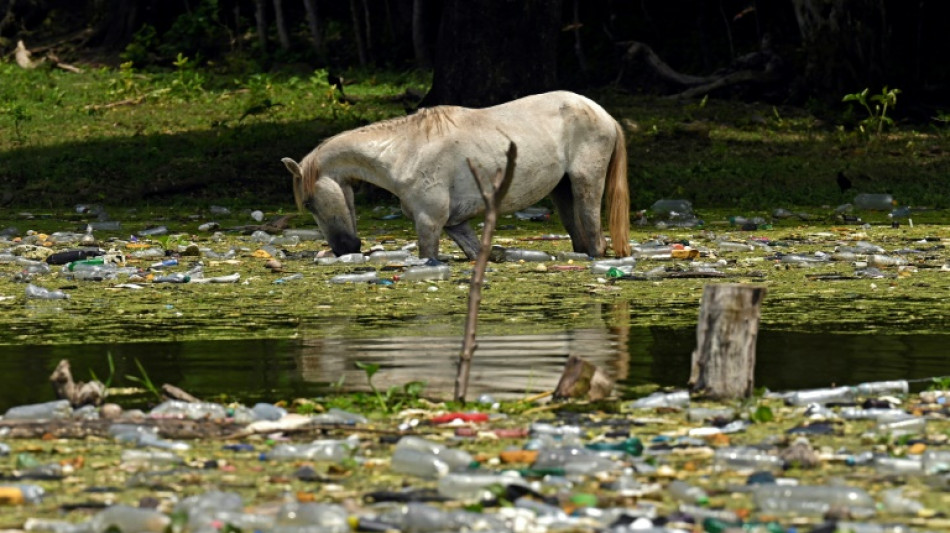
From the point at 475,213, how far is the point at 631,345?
13.5 feet

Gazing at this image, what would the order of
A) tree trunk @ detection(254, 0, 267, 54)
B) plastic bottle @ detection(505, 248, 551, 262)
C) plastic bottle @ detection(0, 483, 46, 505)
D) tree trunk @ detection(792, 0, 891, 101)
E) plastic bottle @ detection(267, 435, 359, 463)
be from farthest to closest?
1. tree trunk @ detection(254, 0, 267, 54)
2. tree trunk @ detection(792, 0, 891, 101)
3. plastic bottle @ detection(505, 248, 551, 262)
4. plastic bottle @ detection(267, 435, 359, 463)
5. plastic bottle @ detection(0, 483, 46, 505)

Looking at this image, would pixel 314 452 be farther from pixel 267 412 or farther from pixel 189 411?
pixel 189 411

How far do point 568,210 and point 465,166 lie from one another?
106cm

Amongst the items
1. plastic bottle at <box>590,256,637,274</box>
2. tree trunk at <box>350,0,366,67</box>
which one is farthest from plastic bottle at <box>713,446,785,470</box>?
tree trunk at <box>350,0,366,67</box>

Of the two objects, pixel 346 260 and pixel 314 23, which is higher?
pixel 314 23

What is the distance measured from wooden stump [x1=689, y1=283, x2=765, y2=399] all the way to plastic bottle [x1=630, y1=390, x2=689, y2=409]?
153mm

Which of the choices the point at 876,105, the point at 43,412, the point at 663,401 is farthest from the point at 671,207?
the point at 43,412

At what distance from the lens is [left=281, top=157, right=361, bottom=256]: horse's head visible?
41.1 feet

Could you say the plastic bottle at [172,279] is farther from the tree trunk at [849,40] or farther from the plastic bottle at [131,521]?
the tree trunk at [849,40]

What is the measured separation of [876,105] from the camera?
65.5 ft

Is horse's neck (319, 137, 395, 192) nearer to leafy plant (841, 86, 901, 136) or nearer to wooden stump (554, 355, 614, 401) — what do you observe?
wooden stump (554, 355, 614, 401)

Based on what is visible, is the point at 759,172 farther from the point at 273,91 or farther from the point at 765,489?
the point at 765,489

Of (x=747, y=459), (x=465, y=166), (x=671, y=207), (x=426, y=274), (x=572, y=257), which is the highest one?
(x=747, y=459)


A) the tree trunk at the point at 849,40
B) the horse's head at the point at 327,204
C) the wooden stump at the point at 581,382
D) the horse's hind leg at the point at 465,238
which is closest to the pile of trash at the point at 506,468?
the wooden stump at the point at 581,382
